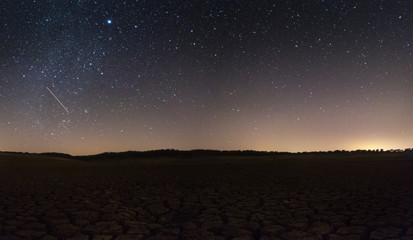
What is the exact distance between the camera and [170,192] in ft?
22.8

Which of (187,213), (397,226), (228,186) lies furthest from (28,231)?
(228,186)

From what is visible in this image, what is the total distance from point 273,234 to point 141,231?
1.49m

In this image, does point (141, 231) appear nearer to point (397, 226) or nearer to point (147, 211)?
point (147, 211)

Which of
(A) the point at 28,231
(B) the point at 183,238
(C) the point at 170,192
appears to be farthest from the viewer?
(C) the point at 170,192

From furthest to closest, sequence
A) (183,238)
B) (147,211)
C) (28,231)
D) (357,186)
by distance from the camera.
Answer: (357,186), (147,211), (28,231), (183,238)

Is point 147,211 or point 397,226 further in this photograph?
point 147,211

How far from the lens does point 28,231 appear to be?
396 centimetres

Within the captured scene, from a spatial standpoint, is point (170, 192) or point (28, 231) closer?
point (28, 231)

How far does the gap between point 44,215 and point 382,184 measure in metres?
6.71

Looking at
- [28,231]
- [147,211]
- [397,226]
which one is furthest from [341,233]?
[28,231]

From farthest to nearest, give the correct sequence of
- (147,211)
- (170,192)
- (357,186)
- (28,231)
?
(357,186) < (170,192) < (147,211) < (28,231)

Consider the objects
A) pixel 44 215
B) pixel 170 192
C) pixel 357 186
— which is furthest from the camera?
pixel 357 186

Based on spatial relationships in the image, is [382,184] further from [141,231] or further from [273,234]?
[141,231]

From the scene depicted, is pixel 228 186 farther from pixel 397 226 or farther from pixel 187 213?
pixel 397 226
